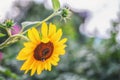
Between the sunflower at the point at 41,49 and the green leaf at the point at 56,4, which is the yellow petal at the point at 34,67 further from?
the green leaf at the point at 56,4

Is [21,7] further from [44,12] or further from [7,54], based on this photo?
[7,54]

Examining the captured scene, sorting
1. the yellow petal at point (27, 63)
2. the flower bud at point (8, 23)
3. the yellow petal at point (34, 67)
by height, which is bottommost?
the yellow petal at point (34, 67)

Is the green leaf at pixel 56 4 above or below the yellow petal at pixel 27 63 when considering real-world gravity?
above

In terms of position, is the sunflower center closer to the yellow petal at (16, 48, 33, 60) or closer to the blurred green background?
the yellow petal at (16, 48, 33, 60)

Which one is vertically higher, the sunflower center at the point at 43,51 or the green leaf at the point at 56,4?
the green leaf at the point at 56,4

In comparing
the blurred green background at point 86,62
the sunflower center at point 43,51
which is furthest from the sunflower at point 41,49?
the blurred green background at point 86,62

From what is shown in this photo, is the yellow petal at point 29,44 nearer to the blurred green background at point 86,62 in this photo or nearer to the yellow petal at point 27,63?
the yellow petal at point 27,63

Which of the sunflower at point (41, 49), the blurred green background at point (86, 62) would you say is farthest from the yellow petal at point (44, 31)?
the blurred green background at point (86, 62)

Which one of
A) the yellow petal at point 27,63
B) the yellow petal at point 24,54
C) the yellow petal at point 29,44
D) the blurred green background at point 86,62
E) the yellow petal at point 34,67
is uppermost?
the yellow petal at point 29,44

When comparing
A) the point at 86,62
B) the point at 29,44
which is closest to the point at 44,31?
the point at 29,44

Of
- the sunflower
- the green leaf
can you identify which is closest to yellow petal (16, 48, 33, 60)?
the sunflower

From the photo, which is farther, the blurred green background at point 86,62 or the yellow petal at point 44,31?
the blurred green background at point 86,62
